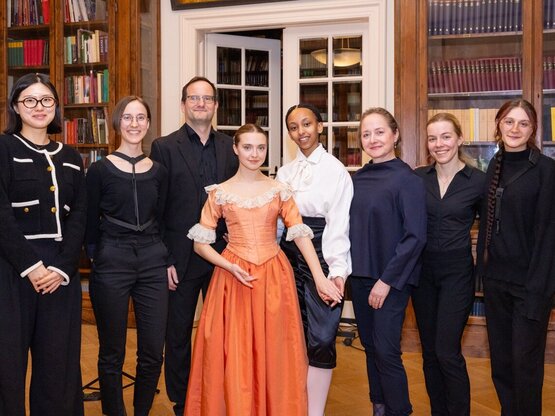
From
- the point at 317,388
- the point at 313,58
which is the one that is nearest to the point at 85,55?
the point at 313,58

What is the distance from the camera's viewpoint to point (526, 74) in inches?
155

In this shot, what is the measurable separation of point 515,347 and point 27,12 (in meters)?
4.29

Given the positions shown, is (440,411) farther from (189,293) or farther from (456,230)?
(189,293)

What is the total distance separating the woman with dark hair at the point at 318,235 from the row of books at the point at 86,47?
260 cm

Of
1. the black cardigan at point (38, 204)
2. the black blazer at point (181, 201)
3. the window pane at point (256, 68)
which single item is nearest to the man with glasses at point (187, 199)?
the black blazer at point (181, 201)

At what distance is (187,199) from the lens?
9.01ft

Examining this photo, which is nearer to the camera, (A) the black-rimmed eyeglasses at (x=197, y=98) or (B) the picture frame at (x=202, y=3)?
(A) the black-rimmed eyeglasses at (x=197, y=98)

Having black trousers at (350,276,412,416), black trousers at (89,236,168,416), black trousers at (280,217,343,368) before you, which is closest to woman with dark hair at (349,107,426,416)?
black trousers at (350,276,412,416)

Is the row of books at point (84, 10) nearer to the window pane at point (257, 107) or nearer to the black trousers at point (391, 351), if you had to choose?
the window pane at point (257, 107)

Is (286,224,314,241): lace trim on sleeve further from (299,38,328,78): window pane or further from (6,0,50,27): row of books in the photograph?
(6,0,50,27): row of books

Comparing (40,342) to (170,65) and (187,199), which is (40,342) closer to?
(187,199)

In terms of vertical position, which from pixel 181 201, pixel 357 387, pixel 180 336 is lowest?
pixel 357 387

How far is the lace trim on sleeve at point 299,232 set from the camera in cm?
243

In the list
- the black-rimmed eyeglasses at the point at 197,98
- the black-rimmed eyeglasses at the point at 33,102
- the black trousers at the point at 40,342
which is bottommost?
the black trousers at the point at 40,342
